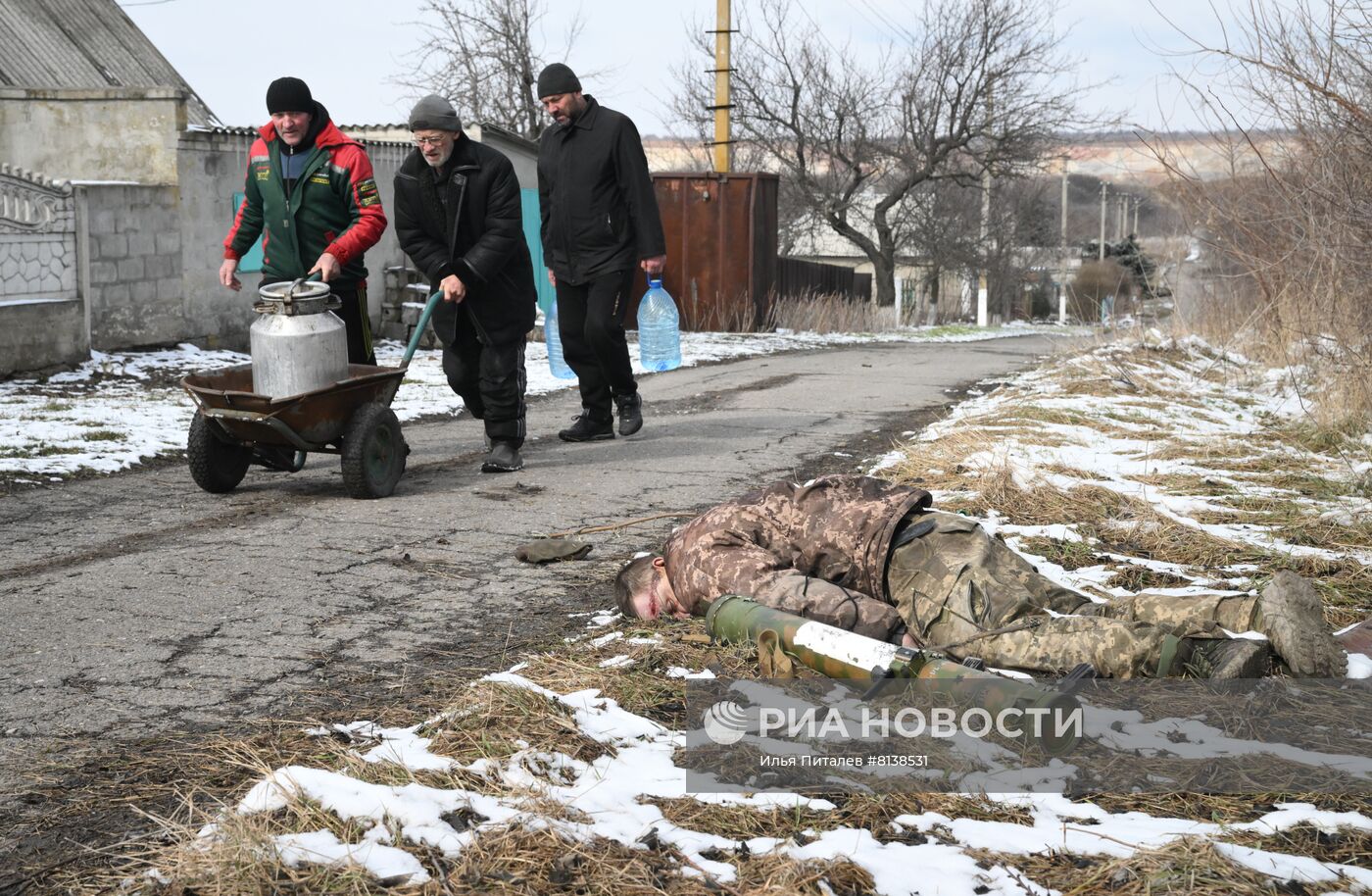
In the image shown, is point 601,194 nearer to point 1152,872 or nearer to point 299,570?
point 299,570

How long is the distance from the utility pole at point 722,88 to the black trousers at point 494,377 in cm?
Result: 2164

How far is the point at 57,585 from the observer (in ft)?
15.7

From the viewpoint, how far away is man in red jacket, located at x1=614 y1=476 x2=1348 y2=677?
3342 mm

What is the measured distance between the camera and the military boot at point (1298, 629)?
3.29m

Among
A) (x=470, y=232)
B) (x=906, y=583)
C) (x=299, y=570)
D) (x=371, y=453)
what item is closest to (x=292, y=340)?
(x=371, y=453)

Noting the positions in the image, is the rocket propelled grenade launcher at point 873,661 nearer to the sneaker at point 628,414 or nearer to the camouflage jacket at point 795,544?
the camouflage jacket at point 795,544

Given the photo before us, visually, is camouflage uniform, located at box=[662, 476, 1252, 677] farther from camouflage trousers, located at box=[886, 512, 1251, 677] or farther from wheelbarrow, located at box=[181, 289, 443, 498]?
wheelbarrow, located at box=[181, 289, 443, 498]

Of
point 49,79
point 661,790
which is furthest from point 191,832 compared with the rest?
point 49,79

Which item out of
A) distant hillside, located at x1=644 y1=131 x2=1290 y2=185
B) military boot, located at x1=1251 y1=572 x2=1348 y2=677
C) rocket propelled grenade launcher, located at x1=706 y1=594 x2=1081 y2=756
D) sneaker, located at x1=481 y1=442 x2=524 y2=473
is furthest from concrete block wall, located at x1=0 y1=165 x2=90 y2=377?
military boot, located at x1=1251 y1=572 x2=1348 y2=677

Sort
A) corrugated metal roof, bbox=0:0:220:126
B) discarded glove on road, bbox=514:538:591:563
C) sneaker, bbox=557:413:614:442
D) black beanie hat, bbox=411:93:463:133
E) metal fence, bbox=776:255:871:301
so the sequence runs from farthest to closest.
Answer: corrugated metal roof, bbox=0:0:220:126 → metal fence, bbox=776:255:871:301 → sneaker, bbox=557:413:614:442 → black beanie hat, bbox=411:93:463:133 → discarded glove on road, bbox=514:538:591:563

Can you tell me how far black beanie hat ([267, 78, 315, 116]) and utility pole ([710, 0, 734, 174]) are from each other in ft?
73.1

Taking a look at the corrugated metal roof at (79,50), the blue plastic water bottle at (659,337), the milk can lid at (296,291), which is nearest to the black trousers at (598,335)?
the milk can lid at (296,291)

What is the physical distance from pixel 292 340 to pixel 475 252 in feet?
3.88

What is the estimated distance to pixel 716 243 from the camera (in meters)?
21.2
